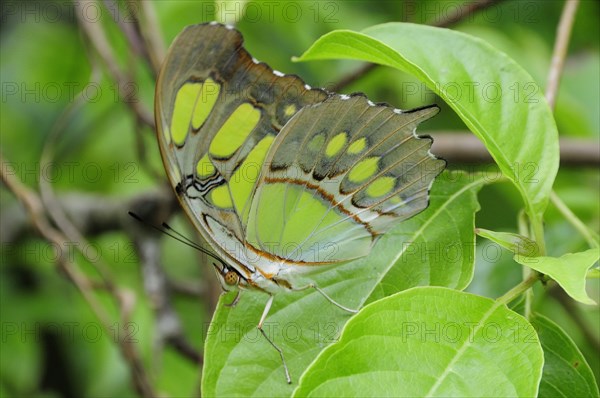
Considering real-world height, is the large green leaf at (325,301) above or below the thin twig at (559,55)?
below

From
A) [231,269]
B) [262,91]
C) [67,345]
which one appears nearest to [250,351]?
[231,269]

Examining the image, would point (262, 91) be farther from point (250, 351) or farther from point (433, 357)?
point (433, 357)

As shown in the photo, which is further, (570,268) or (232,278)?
(232,278)

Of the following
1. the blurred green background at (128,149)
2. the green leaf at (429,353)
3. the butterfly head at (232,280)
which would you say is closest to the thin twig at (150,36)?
the blurred green background at (128,149)

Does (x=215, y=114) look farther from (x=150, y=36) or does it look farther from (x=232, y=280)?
(x=150, y=36)

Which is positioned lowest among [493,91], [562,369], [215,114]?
[562,369]

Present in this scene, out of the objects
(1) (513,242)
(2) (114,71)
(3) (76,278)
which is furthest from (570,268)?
(2) (114,71)

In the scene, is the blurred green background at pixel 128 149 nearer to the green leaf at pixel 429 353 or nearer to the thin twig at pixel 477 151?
the thin twig at pixel 477 151

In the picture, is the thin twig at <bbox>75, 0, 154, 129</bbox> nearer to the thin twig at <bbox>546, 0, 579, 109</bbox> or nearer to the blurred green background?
the blurred green background
